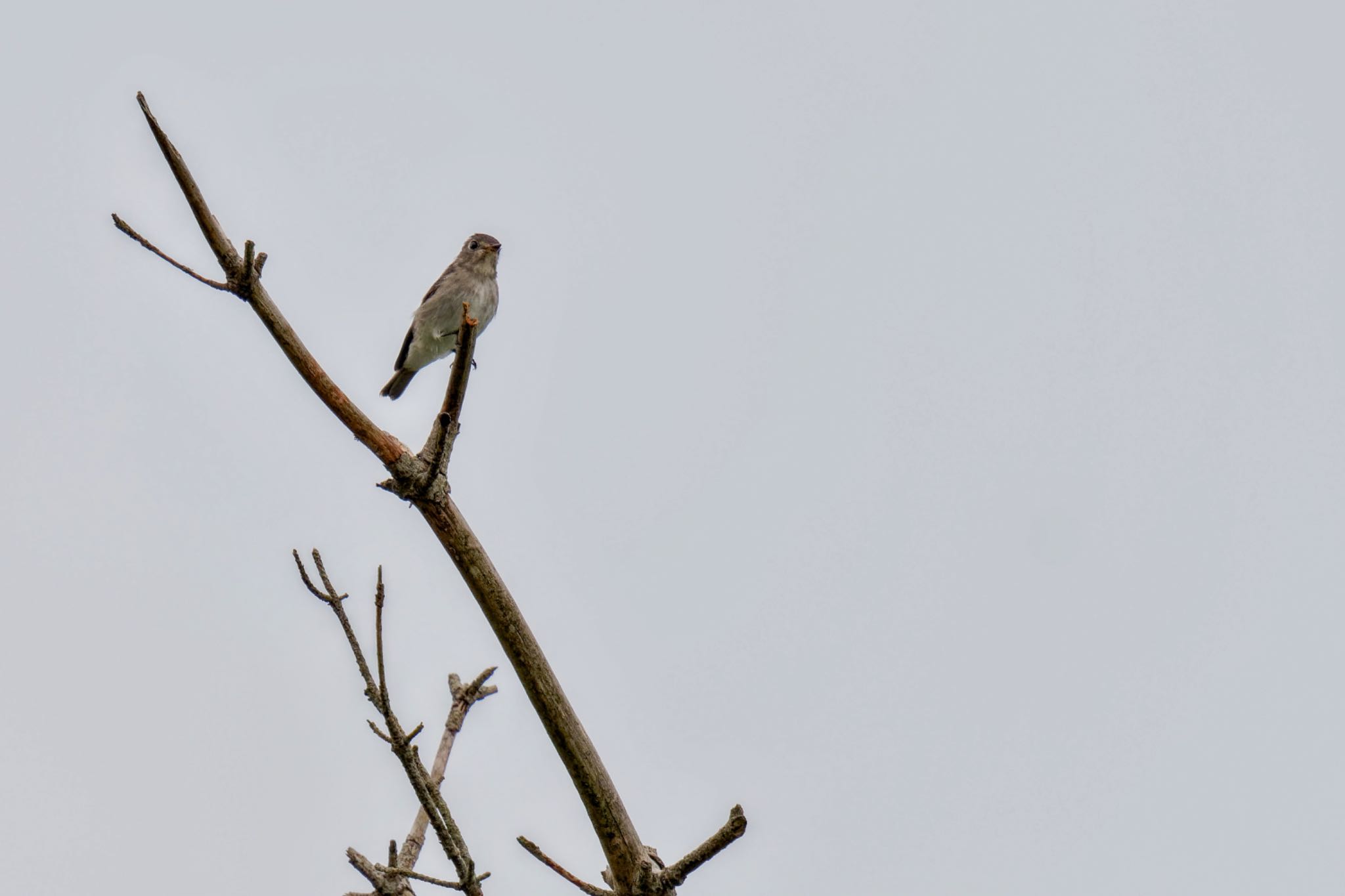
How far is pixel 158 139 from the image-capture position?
429 cm

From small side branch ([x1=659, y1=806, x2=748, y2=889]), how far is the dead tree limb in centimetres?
11

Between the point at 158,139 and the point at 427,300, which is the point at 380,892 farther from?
the point at 427,300

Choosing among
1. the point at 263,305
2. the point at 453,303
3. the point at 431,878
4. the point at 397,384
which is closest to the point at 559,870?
the point at 431,878

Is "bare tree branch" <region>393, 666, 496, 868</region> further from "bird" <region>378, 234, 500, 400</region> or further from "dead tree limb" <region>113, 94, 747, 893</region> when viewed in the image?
"bird" <region>378, 234, 500, 400</region>

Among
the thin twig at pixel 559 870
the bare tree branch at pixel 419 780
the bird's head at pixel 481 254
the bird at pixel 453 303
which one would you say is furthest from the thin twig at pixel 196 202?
the bird's head at pixel 481 254

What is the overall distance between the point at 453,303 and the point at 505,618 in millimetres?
8801

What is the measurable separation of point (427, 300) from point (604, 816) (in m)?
9.60

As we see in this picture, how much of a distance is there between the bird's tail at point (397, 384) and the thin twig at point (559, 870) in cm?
1050

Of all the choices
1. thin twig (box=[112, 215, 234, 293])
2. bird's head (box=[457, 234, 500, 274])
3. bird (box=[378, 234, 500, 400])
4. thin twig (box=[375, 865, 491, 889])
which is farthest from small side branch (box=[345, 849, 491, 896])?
bird's head (box=[457, 234, 500, 274])

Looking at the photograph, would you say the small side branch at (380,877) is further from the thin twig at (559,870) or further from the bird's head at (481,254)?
the bird's head at (481,254)

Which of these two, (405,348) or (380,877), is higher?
(405,348)

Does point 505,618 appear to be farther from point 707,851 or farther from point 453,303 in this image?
point 453,303

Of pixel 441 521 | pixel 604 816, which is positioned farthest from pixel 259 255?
pixel 604 816

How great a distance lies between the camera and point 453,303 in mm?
13344
